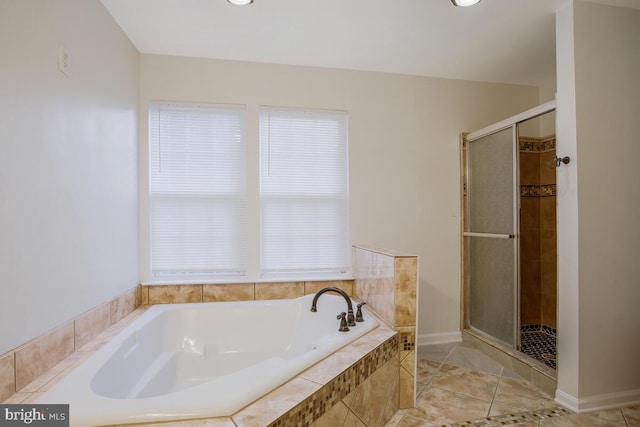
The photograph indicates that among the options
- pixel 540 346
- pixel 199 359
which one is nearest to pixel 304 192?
pixel 199 359

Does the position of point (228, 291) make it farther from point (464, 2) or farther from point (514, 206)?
point (464, 2)

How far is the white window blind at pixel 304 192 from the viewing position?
2.65m

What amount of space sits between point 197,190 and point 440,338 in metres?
2.42

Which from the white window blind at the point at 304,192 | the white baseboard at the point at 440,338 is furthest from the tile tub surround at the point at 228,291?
the white baseboard at the point at 440,338

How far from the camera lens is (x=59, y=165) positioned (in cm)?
149

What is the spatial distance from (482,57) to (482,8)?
0.66 meters

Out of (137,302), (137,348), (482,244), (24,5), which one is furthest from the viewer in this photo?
(482,244)

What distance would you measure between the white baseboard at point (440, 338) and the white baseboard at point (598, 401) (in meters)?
0.96

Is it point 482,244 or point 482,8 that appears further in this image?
point 482,244

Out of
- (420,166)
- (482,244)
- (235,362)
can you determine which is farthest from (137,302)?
(482,244)

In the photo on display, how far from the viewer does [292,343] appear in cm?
231

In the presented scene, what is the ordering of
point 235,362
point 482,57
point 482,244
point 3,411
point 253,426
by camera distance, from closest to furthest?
1. point 253,426
2. point 3,411
3. point 235,362
4. point 482,57
5. point 482,244

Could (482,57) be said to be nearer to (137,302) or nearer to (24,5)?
(24,5)

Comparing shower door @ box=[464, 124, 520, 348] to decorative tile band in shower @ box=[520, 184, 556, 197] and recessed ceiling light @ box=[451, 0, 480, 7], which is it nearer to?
decorative tile band in shower @ box=[520, 184, 556, 197]
